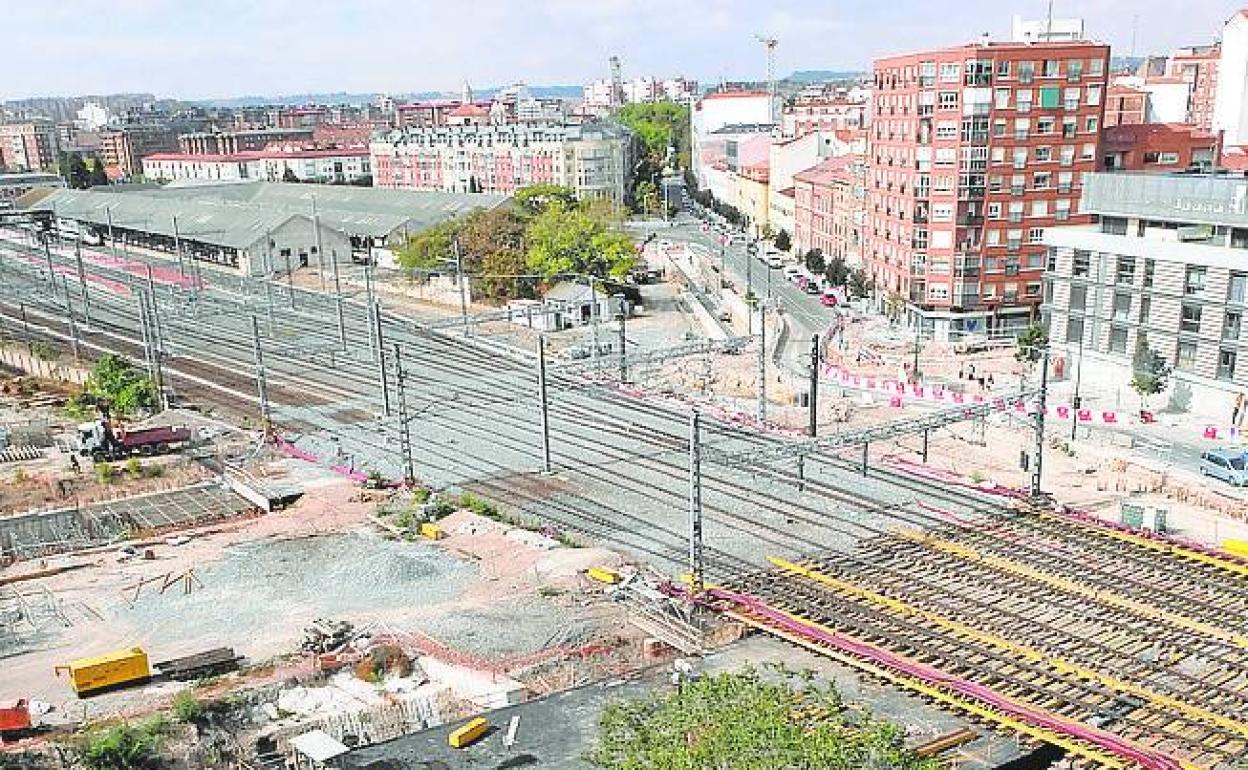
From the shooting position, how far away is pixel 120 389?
136ft

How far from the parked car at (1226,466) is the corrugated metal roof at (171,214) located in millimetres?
61991

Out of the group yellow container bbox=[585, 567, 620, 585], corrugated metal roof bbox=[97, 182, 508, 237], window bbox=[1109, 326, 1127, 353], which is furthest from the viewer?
corrugated metal roof bbox=[97, 182, 508, 237]

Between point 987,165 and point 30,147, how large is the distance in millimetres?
180303

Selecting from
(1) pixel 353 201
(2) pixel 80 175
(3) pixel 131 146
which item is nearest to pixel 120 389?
(1) pixel 353 201

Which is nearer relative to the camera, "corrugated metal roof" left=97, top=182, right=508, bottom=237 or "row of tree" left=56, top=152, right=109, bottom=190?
"corrugated metal roof" left=97, top=182, right=508, bottom=237

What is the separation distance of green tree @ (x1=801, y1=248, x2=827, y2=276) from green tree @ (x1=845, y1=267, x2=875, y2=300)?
20.4ft

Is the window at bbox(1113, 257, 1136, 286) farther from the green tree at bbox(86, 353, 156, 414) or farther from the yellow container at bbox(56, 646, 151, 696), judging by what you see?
the green tree at bbox(86, 353, 156, 414)

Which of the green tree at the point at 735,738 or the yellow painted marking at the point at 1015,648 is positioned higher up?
the green tree at the point at 735,738

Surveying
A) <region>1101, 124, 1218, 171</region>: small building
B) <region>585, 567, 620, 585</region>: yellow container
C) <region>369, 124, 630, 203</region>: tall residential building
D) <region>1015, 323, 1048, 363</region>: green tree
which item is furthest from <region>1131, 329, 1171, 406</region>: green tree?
<region>369, 124, 630, 203</region>: tall residential building

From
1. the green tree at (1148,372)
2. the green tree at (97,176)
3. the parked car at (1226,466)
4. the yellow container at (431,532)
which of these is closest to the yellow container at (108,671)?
the yellow container at (431,532)

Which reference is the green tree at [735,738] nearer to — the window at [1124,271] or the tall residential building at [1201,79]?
the window at [1124,271]

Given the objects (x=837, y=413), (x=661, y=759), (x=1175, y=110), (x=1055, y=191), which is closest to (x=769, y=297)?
(x=1055, y=191)

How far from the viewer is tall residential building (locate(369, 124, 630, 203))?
9881 cm

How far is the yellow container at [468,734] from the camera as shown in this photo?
18188 millimetres
